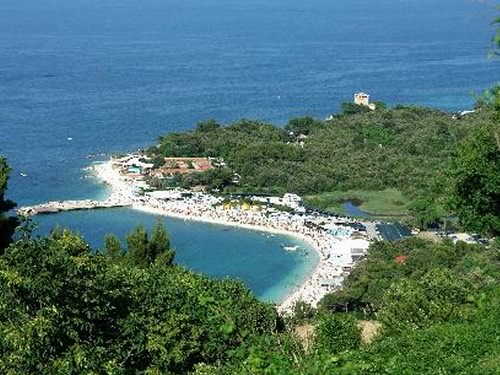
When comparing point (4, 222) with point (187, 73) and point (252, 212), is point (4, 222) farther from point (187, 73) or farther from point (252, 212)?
point (187, 73)

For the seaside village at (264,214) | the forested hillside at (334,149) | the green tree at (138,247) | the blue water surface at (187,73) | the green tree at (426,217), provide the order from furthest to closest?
1. the blue water surface at (187,73)
2. the forested hillside at (334,149)
3. the green tree at (426,217)
4. the seaside village at (264,214)
5. the green tree at (138,247)

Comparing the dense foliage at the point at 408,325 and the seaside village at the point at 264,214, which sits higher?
the dense foliage at the point at 408,325

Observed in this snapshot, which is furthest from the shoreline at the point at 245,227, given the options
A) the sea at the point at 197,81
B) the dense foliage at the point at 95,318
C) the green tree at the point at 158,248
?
the dense foliage at the point at 95,318

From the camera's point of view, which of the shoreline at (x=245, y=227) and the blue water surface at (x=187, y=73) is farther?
the blue water surface at (x=187, y=73)

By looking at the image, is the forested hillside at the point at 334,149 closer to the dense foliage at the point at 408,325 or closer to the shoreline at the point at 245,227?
the shoreline at the point at 245,227

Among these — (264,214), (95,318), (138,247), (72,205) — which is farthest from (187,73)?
(95,318)

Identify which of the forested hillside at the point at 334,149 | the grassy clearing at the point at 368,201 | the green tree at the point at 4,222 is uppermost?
the green tree at the point at 4,222

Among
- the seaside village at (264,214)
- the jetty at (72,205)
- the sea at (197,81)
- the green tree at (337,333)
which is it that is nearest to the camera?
the green tree at (337,333)
